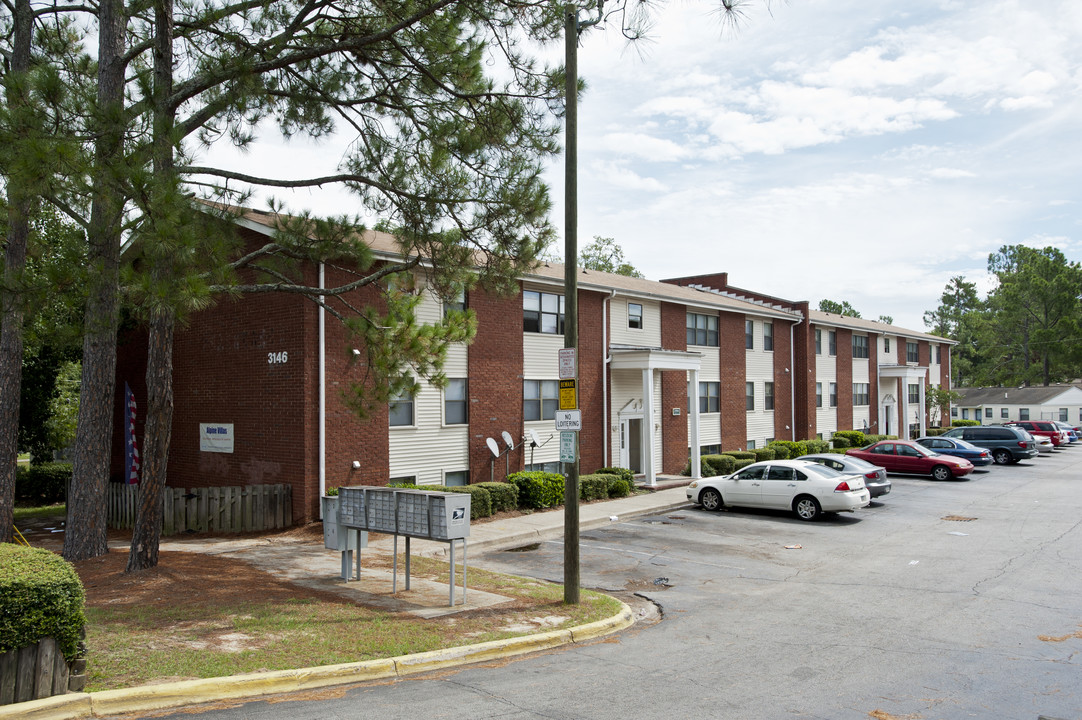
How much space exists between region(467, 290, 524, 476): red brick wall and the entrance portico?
4562 millimetres

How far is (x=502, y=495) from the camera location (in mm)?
19406

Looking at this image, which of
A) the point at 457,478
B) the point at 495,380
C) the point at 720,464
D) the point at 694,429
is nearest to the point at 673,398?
the point at 694,429

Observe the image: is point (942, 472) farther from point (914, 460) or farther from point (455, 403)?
point (455, 403)

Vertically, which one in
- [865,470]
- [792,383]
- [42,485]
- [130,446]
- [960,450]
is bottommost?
[42,485]

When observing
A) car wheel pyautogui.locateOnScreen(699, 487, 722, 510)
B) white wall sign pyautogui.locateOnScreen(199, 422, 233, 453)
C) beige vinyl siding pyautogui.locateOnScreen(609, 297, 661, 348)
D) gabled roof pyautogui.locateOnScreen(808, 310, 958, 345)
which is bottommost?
car wheel pyautogui.locateOnScreen(699, 487, 722, 510)

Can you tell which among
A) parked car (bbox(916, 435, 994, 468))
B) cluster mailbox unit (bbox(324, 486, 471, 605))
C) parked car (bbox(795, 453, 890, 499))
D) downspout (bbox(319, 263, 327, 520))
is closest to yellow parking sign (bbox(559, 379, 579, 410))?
cluster mailbox unit (bbox(324, 486, 471, 605))

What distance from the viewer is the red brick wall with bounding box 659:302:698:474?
28.2 metres

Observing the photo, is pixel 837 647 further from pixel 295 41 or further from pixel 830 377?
pixel 830 377

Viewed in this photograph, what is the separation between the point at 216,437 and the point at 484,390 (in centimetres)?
683

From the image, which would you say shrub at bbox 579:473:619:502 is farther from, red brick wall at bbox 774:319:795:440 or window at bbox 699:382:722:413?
red brick wall at bbox 774:319:795:440

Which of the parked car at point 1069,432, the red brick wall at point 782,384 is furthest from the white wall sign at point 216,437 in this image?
the parked car at point 1069,432

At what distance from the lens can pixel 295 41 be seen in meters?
12.4

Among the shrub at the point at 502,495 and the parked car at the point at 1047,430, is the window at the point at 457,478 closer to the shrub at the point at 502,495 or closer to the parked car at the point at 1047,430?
the shrub at the point at 502,495

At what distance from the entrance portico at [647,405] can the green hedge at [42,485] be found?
1797 centimetres
